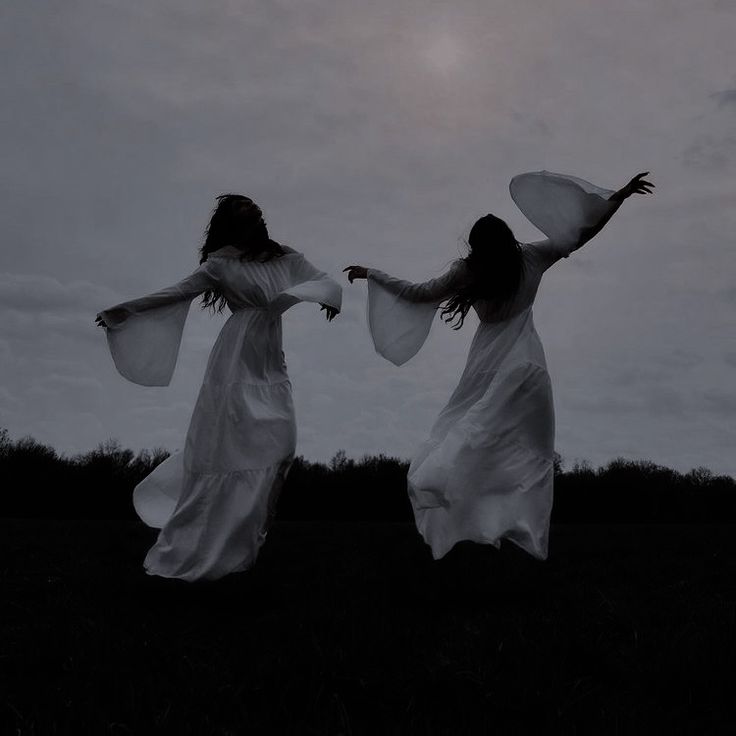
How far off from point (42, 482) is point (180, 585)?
868 inches

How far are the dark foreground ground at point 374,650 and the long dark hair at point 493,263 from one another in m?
2.14

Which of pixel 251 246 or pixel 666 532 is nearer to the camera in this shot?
pixel 251 246

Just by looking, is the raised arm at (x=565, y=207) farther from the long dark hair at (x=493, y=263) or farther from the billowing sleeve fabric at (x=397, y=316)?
the billowing sleeve fabric at (x=397, y=316)

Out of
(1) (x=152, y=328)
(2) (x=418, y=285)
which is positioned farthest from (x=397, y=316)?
(1) (x=152, y=328)

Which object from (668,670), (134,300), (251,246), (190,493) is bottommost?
(668,670)

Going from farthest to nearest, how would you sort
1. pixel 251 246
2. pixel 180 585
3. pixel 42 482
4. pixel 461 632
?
pixel 42 482 < pixel 251 246 < pixel 180 585 < pixel 461 632

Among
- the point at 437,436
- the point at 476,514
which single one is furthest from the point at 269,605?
the point at 437,436

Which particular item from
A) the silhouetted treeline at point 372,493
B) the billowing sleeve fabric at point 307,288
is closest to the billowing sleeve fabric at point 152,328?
the billowing sleeve fabric at point 307,288

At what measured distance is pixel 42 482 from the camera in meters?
26.4

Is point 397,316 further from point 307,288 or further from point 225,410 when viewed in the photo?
point 225,410

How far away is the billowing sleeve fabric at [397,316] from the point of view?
25.1 ft

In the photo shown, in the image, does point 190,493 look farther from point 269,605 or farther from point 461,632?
point 461,632

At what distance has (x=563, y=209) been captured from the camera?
7.11m

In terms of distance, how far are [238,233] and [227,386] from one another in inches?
49.7
